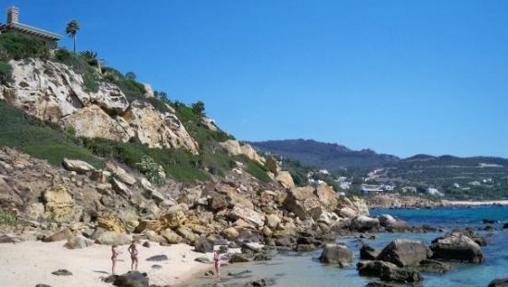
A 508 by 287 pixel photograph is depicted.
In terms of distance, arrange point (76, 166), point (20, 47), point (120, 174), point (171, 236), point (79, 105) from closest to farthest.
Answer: point (171, 236)
point (76, 166)
point (120, 174)
point (20, 47)
point (79, 105)

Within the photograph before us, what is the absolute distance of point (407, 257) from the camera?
3034 centimetres

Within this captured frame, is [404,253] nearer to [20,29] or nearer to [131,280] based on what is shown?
[131,280]

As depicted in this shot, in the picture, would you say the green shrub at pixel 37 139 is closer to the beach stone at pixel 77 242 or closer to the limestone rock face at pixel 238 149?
the beach stone at pixel 77 242

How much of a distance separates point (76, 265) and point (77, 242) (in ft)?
14.5

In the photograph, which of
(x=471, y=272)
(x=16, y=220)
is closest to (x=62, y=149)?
(x=16, y=220)

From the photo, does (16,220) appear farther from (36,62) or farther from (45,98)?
(36,62)

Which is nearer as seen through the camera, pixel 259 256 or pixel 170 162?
pixel 259 256

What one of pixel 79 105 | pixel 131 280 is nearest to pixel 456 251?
pixel 131 280

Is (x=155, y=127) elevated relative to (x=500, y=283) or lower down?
elevated

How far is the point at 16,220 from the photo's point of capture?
33375mm

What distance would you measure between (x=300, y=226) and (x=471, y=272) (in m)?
27.1

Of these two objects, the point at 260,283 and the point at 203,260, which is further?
the point at 203,260

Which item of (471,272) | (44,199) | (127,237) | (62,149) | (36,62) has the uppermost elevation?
(36,62)

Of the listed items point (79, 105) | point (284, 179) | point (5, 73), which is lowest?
point (284, 179)
